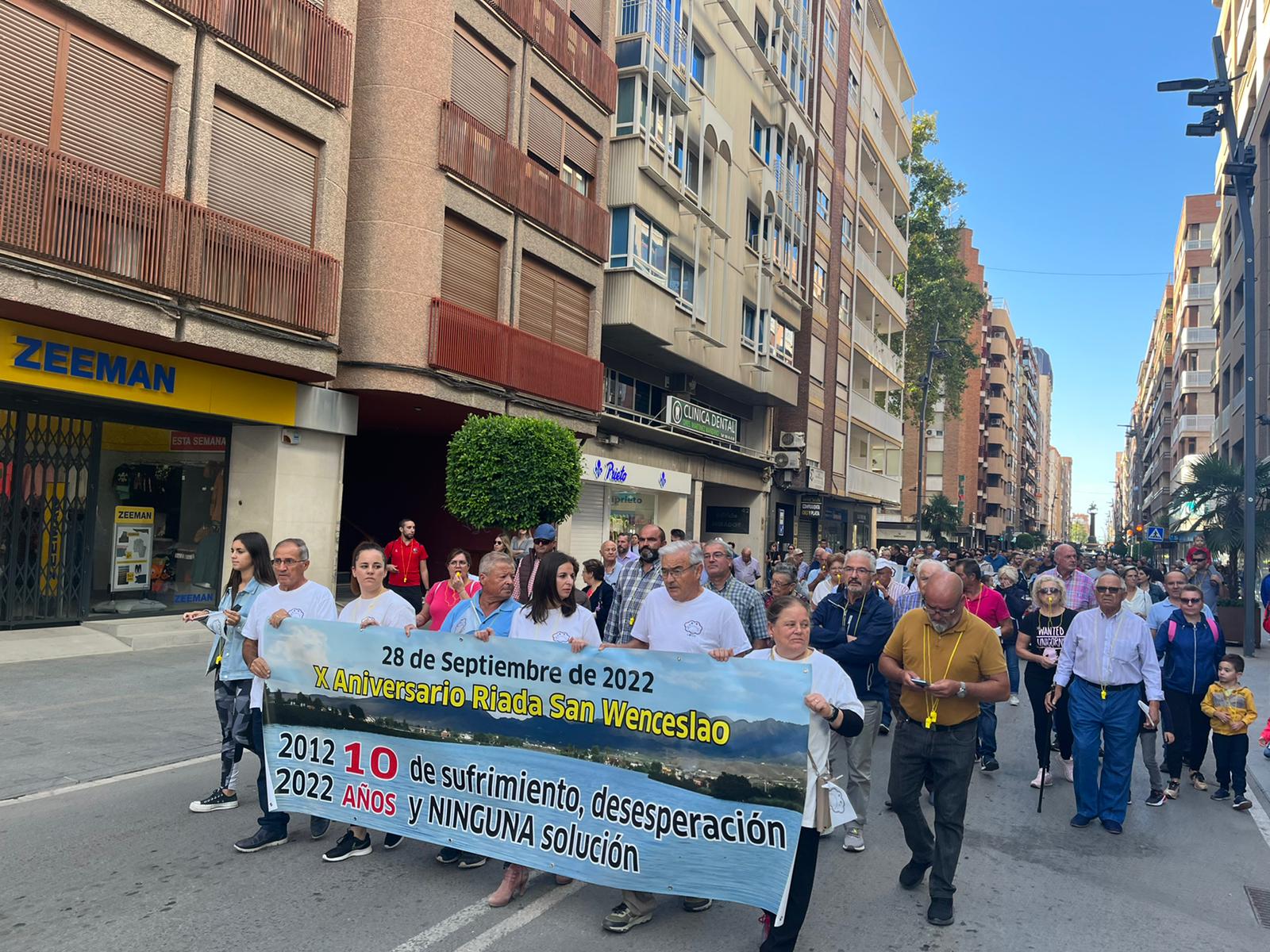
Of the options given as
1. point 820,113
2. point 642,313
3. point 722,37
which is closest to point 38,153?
point 642,313

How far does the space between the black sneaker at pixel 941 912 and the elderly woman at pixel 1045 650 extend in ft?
11.1

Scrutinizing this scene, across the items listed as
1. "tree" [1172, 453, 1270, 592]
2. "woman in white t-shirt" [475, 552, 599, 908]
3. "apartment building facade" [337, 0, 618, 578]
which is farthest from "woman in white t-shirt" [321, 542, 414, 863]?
"tree" [1172, 453, 1270, 592]

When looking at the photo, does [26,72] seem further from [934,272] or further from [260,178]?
[934,272]

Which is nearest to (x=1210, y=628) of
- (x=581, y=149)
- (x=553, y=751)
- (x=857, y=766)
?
(x=857, y=766)

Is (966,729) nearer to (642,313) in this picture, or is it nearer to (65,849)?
(65,849)

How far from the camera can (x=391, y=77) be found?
16750 mm

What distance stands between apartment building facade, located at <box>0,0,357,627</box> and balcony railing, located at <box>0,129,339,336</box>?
0.03 metres

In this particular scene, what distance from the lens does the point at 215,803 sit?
6.14m

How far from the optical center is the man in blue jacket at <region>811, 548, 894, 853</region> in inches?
249

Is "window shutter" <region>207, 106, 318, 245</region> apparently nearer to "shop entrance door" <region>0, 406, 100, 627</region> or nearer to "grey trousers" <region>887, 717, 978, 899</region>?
"shop entrance door" <region>0, 406, 100, 627</region>

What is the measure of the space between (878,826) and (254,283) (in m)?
11.6

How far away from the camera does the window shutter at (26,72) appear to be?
36.4ft

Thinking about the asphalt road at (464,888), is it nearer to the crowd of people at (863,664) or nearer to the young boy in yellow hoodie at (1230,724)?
the crowd of people at (863,664)

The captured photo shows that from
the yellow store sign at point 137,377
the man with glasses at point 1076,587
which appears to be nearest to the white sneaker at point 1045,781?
the man with glasses at point 1076,587
